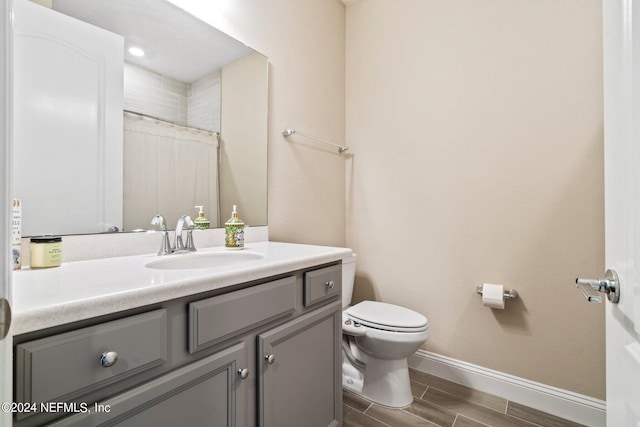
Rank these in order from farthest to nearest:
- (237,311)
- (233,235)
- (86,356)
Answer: (233,235) < (237,311) < (86,356)

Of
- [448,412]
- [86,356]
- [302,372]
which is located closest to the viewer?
[86,356]

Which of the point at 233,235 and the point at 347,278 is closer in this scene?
the point at 233,235

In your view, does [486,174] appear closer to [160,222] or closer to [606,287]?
[606,287]

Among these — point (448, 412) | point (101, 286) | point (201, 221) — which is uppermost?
point (201, 221)

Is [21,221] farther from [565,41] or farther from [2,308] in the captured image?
[565,41]

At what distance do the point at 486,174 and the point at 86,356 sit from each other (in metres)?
1.88

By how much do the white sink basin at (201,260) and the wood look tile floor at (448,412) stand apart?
0.99 m

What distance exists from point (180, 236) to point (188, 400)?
66cm

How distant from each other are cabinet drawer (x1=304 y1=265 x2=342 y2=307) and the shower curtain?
603 mm

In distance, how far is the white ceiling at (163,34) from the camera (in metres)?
1.05

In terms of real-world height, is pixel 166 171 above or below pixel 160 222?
above

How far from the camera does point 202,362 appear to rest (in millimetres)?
743

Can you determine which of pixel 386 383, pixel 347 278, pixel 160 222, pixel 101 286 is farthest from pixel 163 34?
pixel 386 383

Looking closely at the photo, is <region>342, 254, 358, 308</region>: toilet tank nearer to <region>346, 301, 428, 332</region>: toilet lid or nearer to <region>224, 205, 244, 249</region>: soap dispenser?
<region>346, 301, 428, 332</region>: toilet lid
